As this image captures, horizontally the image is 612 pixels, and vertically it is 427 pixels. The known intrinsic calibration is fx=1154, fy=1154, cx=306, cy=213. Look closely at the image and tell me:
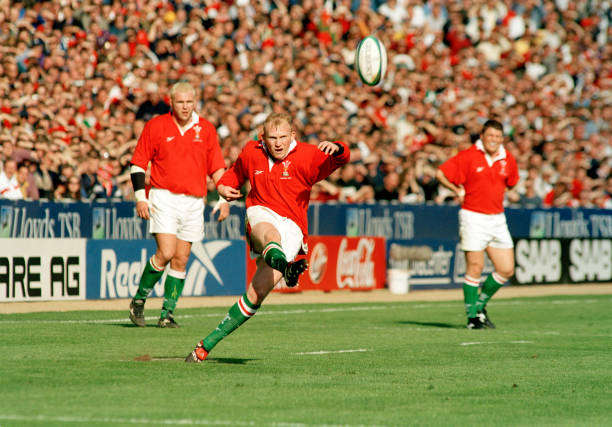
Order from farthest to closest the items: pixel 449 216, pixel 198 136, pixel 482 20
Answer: pixel 482 20
pixel 449 216
pixel 198 136

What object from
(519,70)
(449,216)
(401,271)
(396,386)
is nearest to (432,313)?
(401,271)

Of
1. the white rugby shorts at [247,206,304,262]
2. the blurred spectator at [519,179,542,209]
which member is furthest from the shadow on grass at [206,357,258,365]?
the blurred spectator at [519,179,542,209]

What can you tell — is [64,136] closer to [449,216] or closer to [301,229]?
[449,216]

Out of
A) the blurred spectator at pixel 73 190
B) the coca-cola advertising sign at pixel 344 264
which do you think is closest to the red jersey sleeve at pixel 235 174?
the blurred spectator at pixel 73 190

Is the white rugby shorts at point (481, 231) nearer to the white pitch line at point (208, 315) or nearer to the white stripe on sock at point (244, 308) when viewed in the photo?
the white pitch line at point (208, 315)

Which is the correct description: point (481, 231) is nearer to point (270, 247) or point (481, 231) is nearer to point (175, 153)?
point (175, 153)

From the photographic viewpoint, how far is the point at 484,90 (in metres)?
30.4

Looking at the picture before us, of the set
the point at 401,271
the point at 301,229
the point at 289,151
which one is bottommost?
the point at 401,271

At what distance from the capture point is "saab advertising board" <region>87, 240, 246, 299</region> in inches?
733

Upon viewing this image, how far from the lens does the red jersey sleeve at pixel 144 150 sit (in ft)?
43.8

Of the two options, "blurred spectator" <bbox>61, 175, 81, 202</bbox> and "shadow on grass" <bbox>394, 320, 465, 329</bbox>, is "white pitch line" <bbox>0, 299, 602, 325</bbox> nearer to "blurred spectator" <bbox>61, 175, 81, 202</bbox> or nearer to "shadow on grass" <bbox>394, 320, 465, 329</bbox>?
"shadow on grass" <bbox>394, 320, 465, 329</bbox>

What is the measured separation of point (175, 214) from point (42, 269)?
5.00 m

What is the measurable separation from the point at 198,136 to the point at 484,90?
18.0 m

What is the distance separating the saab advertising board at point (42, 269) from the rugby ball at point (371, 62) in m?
5.70
